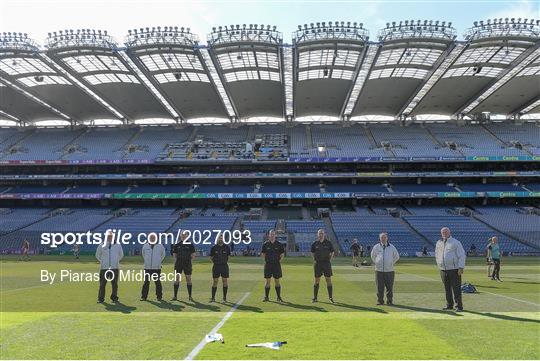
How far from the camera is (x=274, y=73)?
159ft

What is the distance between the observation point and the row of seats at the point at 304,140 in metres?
58.8

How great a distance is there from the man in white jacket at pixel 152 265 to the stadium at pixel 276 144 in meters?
4.50

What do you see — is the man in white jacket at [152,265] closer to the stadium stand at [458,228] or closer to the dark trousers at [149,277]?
the dark trousers at [149,277]


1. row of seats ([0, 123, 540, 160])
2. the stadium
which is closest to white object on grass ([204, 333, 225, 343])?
the stadium

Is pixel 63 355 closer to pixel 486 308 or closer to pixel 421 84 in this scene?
pixel 486 308

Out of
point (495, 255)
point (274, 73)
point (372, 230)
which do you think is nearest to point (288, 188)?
point (372, 230)

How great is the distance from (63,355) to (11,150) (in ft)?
212

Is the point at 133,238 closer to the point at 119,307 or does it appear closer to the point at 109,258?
the point at 109,258

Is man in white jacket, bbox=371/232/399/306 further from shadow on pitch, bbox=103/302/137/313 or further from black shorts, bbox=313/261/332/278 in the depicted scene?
shadow on pitch, bbox=103/302/137/313

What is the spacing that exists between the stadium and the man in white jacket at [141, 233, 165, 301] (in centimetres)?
450

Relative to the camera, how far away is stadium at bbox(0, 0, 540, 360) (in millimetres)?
40688

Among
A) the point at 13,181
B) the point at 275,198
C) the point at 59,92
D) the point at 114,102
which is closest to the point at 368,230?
the point at 275,198

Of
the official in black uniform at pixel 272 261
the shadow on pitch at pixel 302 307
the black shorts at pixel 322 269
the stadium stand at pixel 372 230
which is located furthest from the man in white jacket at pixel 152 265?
the stadium stand at pixel 372 230

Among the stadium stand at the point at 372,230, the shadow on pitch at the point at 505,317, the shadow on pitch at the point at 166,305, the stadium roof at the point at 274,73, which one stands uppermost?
the stadium roof at the point at 274,73
